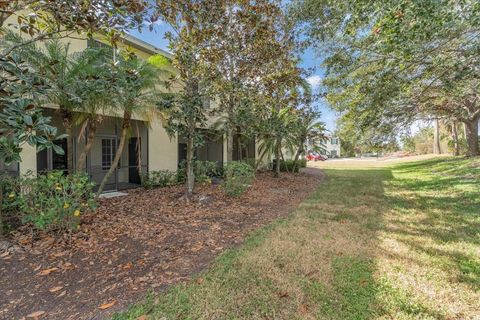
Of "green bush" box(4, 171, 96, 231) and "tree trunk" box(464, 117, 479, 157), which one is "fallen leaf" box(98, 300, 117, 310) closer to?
"green bush" box(4, 171, 96, 231)

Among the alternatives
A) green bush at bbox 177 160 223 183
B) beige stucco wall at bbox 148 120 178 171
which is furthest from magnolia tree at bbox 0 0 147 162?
beige stucco wall at bbox 148 120 178 171

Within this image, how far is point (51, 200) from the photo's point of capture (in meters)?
4.55

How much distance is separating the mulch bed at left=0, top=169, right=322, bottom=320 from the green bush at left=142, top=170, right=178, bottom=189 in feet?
11.6

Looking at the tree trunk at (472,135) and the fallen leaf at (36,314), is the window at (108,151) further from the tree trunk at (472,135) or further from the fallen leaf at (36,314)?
the tree trunk at (472,135)

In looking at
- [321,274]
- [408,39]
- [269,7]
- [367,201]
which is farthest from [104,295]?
[269,7]

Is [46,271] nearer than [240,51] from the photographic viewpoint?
Yes

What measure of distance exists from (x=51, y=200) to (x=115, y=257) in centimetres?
154

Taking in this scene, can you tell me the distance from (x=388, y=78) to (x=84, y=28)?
24.7ft

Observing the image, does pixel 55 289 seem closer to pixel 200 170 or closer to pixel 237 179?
pixel 237 179

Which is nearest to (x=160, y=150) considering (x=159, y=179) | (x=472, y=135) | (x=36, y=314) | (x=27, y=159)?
(x=159, y=179)

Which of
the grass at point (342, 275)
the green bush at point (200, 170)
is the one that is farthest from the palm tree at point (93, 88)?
the green bush at point (200, 170)

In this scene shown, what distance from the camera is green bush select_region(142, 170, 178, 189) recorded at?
438 inches

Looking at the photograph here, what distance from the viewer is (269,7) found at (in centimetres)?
844

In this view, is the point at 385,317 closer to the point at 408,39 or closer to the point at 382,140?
the point at 408,39
